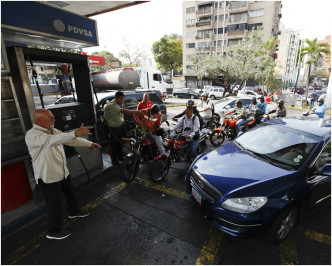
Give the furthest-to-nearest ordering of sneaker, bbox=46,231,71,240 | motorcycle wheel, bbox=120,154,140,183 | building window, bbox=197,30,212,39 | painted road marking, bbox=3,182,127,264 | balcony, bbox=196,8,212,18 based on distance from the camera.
Result: building window, bbox=197,30,212,39 → balcony, bbox=196,8,212,18 → motorcycle wheel, bbox=120,154,140,183 → sneaker, bbox=46,231,71,240 → painted road marking, bbox=3,182,127,264

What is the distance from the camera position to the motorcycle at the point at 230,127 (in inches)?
275

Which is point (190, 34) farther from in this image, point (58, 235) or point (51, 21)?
point (58, 235)

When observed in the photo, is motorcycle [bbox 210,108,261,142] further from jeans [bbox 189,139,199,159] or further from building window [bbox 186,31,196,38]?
building window [bbox 186,31,196,38]

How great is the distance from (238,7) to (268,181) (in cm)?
3941

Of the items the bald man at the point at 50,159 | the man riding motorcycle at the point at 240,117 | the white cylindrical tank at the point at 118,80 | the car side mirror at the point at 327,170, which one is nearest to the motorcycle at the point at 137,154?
the bald man at the point at 50,159

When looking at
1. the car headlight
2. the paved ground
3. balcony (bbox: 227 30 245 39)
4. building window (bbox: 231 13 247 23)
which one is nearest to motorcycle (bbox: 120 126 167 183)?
the paved ground

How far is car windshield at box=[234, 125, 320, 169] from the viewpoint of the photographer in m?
2.92

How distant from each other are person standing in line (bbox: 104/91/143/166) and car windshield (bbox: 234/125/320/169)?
2487mm

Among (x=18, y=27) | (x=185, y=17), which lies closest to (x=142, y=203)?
(x=18, y=27)

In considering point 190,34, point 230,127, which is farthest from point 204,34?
point 230,127

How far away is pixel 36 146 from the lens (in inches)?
95.0

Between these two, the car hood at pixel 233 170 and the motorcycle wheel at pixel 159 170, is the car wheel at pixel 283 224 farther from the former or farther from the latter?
the motorcycle wheel at pixel 159 170

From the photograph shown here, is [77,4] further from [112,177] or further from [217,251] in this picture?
[217,251]

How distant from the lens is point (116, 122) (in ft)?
15.4
